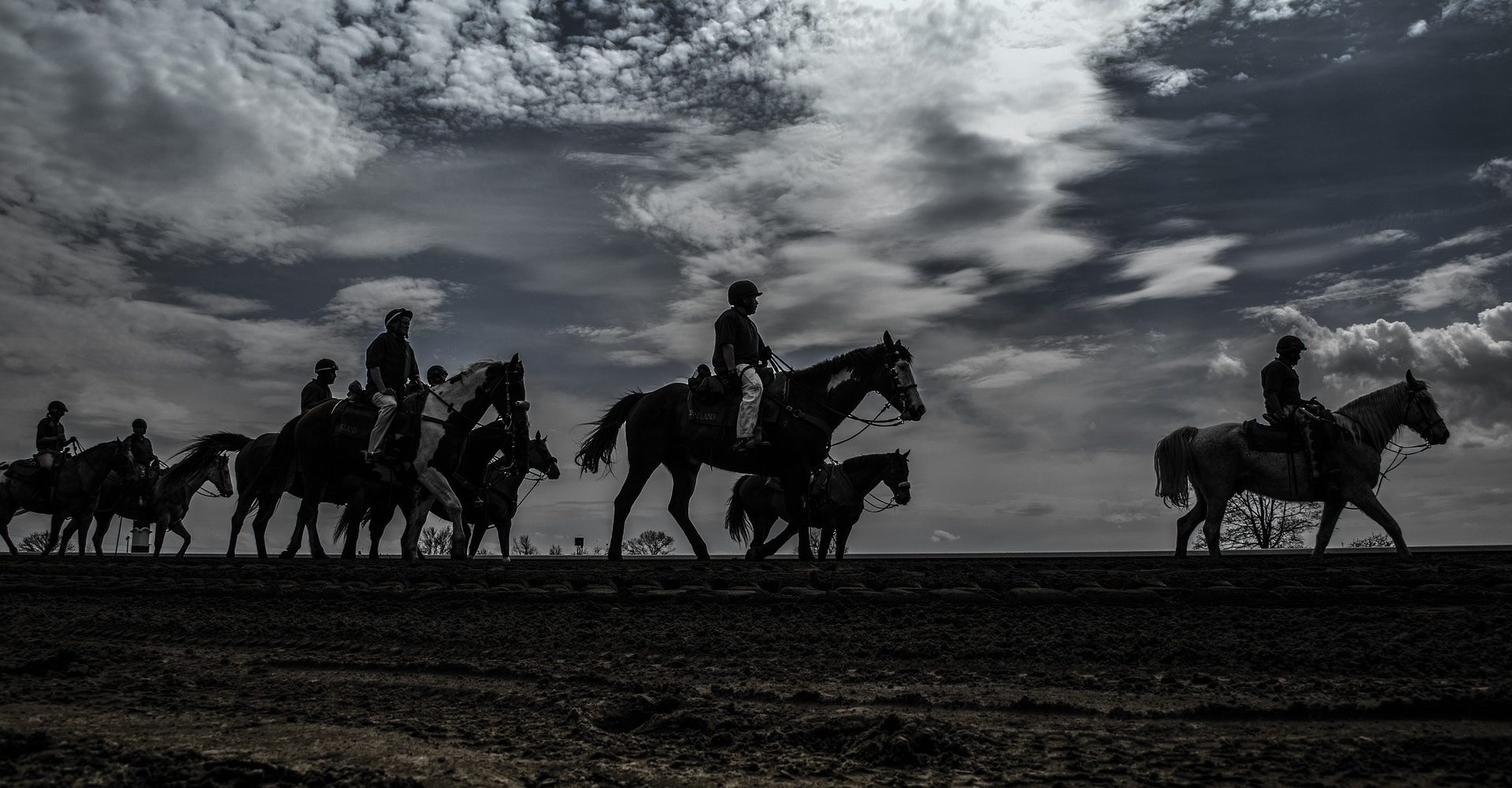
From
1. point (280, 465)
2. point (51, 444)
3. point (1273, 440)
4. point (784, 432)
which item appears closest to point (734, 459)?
point (784, 432)

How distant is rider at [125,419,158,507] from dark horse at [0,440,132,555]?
0.15 metres

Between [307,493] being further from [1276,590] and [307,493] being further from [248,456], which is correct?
[1276,590]

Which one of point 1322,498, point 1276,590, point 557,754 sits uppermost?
point 1322,498

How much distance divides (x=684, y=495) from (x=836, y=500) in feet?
12.5

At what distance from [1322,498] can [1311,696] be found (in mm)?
10798

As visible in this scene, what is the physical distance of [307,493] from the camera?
1454 centimetres

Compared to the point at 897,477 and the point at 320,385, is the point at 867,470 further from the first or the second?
the point at 320,385

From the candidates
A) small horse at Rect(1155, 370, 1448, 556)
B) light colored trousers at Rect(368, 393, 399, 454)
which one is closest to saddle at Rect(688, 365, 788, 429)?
light colored trousers at Rect(368, 393, 399, 454)

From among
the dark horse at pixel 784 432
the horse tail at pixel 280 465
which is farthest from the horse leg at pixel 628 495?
the horse tail at pixel 280 465

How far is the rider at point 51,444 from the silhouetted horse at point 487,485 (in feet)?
29.8

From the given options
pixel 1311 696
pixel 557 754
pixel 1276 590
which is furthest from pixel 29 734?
pixel 1276 590

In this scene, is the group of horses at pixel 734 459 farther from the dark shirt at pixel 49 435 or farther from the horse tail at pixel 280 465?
the dark shirt at pixel 49 435

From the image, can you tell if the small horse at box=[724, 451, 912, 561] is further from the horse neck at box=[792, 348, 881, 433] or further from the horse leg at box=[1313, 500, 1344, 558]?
the horse leg at box=[1313, 500, 1344, 558]

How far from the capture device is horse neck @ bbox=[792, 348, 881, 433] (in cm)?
1187
